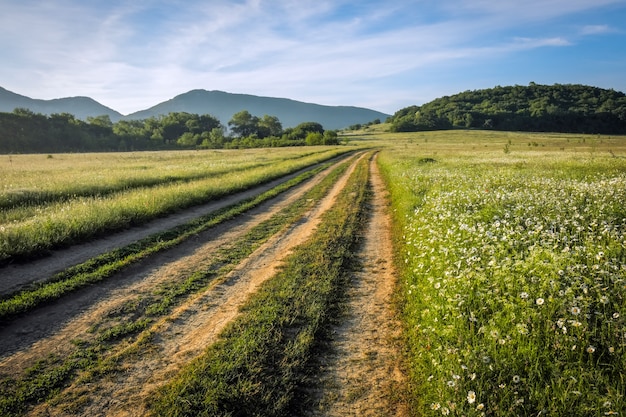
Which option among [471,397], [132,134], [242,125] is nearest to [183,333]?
[471,397]

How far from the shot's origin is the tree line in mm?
91688

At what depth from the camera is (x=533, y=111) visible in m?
124

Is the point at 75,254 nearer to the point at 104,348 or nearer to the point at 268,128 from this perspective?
the point at 104,348

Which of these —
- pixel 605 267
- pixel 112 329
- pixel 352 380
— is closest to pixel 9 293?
pixel 112 329

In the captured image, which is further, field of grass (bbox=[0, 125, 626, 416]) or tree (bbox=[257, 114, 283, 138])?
tree (bbox=[257, 114, 283, 138])

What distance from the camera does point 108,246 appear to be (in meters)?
10.1

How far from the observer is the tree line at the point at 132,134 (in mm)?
91688

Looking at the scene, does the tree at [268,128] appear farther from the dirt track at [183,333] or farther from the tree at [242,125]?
the dirt track at [183,333]

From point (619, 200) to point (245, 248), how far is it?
36.3 feet

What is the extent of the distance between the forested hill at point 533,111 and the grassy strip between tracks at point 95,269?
5329 inches

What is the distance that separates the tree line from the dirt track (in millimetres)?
98368

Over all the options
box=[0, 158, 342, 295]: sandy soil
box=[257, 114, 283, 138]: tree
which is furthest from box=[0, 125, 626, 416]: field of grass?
box=[257, 114, 283, 138]: tree

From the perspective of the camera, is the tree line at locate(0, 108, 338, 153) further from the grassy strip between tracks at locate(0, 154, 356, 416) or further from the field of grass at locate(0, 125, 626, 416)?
the grassy strip between tracks at locate(0, 154, 356, 416)

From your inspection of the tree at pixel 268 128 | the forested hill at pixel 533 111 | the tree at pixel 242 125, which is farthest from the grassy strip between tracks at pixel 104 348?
the forested hill at pixel 533 111
